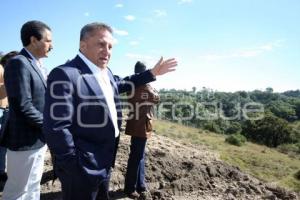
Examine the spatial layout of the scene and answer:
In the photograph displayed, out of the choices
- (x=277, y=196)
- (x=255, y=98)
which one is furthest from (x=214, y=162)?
(x=255, y=98)

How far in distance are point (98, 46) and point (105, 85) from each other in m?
0.26

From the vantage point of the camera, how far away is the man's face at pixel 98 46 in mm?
2443

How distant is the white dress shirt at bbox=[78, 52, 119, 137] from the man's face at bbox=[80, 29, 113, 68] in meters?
0.03

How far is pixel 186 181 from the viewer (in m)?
5.95

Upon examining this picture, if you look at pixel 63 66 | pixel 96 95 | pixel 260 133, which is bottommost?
pixel 260 133

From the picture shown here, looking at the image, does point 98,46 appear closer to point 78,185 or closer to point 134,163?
point 78,185

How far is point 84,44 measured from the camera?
2480mm

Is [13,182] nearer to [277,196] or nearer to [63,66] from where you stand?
[63,66]

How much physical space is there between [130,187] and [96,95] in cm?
286

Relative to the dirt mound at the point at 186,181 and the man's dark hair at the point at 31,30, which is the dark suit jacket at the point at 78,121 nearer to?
the man's dark hair at the point at 31,30

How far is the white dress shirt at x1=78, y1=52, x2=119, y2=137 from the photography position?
8.00ft

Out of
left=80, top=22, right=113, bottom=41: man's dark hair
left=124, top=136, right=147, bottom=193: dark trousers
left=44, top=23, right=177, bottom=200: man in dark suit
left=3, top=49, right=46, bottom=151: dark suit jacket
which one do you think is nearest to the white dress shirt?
left=44, top=23, right=177, bottom=200: man in dark suit

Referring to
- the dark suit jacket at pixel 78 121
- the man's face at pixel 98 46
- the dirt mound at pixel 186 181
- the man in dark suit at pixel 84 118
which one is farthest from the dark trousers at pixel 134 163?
the man's face at pixel 98 46

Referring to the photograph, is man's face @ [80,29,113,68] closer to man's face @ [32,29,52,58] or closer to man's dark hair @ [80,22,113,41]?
man's dark hair @ [80,22,113,41]
